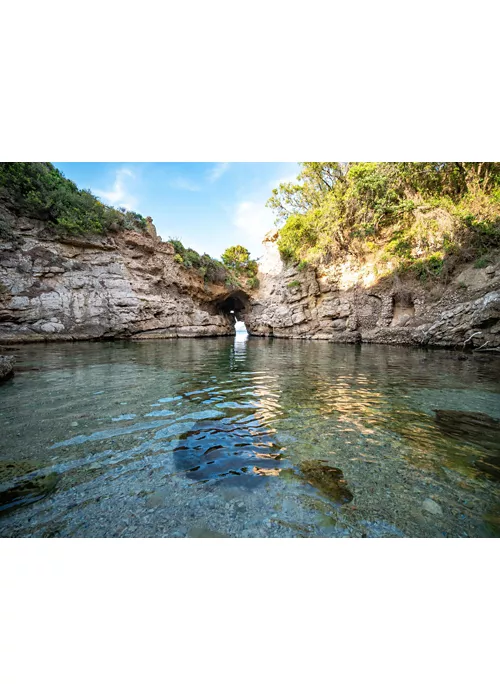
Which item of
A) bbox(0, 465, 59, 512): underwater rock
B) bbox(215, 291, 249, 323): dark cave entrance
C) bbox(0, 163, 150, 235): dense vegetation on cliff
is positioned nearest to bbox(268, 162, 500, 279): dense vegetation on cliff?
bbox(215, 291, 249, 323): dark cave entrance

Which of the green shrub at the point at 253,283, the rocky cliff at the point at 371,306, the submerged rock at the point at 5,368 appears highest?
the green shrub at the point at 253,283

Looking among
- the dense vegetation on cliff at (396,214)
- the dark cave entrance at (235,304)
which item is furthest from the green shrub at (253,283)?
the dense vegetation on cliff at (396,214)

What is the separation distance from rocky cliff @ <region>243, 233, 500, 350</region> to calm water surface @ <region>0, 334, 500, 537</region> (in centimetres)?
867

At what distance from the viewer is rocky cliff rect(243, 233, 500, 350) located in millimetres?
11633

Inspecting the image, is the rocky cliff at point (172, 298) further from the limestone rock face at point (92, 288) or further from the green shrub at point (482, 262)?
the green shrub at point (482, 262)

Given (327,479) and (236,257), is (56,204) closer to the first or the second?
(236,257)

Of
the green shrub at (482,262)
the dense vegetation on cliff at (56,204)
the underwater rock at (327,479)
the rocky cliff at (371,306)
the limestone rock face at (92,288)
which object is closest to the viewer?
the underwater rock at (327,479)

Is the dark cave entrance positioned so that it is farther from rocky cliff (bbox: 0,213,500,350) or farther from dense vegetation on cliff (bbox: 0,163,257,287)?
dense vegetation on cliff (bbox: 0,163,257,287)

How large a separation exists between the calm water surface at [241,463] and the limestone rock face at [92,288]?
39.3ft

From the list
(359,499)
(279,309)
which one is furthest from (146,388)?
(279,309)

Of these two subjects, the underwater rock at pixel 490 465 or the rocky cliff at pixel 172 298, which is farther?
the rocky cliff at pixel 172 298

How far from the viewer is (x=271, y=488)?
2084 millimetres

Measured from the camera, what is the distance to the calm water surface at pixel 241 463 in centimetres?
174

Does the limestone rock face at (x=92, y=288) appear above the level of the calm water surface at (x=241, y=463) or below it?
above
